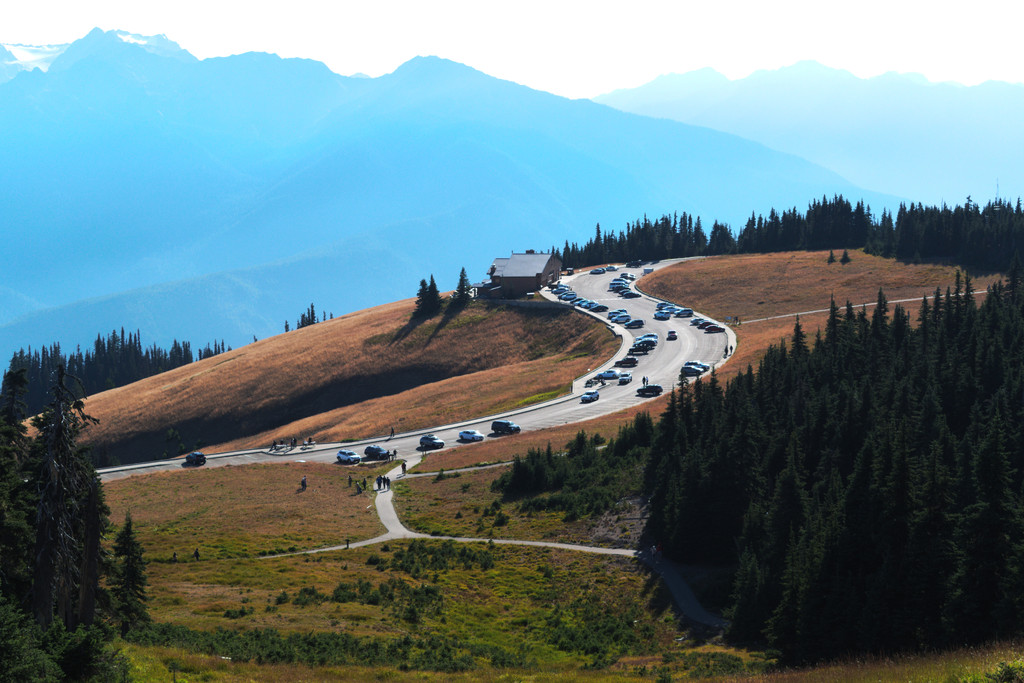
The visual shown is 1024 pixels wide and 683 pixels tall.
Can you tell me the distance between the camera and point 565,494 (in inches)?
2776

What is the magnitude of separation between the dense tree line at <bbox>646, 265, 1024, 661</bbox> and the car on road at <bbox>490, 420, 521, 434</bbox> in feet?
81.9

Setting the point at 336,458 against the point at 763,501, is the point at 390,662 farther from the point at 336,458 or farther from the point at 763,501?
the point at 336,458

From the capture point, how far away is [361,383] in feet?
465

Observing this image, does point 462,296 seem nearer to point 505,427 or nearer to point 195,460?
point 505,427

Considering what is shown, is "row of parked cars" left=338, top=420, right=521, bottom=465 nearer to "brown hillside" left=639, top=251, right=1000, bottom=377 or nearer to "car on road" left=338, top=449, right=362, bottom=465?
"car on road" left=338, top=449, right=362, bottom=465

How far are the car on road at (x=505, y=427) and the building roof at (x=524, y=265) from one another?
73659 mm

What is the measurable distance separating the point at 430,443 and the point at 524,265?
278 ft

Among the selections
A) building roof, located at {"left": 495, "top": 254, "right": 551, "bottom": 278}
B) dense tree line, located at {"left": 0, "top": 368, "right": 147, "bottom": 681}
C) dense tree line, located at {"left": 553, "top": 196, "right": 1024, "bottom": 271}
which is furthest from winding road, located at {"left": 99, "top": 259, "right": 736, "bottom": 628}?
dense tree line, located at {"left": 553, "top": 196, "right": 1024, "bottom": 271}

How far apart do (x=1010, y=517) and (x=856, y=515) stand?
859 cm

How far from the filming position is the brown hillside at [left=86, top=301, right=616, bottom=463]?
388 feet

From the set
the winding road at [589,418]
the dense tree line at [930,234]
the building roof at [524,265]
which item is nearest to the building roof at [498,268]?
the building roof at [524,265]

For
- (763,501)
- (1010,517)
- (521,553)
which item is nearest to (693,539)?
(763,501)

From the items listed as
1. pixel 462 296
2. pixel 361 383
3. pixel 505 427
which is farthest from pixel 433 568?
pixel 462 296

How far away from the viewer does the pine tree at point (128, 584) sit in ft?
114
